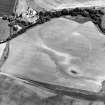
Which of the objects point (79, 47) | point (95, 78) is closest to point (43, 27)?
point (79, 47)

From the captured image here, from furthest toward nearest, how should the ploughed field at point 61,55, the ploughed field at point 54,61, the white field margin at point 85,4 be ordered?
1. the white field margin at point 85,4
2. the ploughed field at point 61,55
3. the ploughed field at point 54,61

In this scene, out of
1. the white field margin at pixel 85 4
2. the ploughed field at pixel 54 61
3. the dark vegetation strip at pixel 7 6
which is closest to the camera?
the ploughed field at pixel 54 61

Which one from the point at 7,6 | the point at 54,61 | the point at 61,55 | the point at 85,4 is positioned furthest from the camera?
the point at 85,4

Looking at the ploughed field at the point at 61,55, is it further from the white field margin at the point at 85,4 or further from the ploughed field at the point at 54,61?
the white field margin at the point at 85,4

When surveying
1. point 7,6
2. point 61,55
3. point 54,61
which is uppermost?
point 7,6

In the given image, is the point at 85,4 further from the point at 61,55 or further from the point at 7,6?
the point at 7,6

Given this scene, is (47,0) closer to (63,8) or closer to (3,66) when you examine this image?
(63,8)

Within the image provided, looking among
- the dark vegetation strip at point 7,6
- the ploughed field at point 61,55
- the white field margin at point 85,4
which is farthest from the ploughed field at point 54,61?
the dark vegetation strip at point 7,6

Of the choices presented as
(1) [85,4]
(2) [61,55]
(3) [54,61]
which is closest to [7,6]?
(1) [85,4]

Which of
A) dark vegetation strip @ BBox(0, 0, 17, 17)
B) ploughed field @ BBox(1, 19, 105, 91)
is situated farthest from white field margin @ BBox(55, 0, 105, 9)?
dark vegetation strip @ BBox(0, 0, 17, 17)

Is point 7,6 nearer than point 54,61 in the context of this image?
No

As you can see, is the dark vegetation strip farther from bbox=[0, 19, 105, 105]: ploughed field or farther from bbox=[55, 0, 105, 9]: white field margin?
bbox=[55, 0, 105, 9]: white field margin
